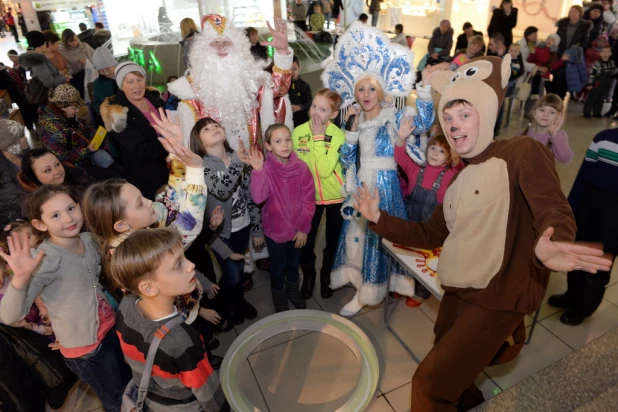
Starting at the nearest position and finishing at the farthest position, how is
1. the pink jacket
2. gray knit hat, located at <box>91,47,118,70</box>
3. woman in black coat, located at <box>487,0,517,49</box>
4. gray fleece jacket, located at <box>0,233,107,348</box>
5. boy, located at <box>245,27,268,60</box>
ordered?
gray fleece jacket, located at <box>0,233,107,348</box> → the pink jacket → gray knit hat, located at <box>91,47,118,70</box> → boy, located at <box>245,27,268,60</box> → woman in black coat, located at <box>487,0,517,49</box>

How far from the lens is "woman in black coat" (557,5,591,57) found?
697 cm

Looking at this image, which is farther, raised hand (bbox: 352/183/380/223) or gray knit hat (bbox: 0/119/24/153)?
gray knit hat (bbox: 0/119/24/153)

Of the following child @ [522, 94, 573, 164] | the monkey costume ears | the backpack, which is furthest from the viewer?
the backpack

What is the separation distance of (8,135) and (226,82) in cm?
160

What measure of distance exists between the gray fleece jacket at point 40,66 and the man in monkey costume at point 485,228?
18.5 feet

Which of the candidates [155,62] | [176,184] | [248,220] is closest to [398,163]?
[248,220]

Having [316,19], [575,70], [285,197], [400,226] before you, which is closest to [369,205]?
[400,226]

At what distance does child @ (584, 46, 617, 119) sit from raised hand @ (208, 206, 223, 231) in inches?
270

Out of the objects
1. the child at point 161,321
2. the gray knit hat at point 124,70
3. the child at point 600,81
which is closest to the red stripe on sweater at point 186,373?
the child at point 161,321

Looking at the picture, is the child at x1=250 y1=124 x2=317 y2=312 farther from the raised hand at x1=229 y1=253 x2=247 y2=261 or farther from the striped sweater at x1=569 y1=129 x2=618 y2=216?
the striped sweater at x1=569 y1=129 x2=618 y2=216

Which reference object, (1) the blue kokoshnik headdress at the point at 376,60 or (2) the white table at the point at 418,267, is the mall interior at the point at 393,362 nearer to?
(2) the white table at the point at 418,267

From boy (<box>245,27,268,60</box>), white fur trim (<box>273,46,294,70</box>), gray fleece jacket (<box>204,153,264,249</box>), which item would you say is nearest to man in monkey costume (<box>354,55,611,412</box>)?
gray fleece jacket (<box>204,153,264,249</box>)

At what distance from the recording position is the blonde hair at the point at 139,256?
152cm

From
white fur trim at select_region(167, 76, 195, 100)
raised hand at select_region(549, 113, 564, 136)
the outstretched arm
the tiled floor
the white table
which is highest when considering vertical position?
white fur trim at select_region(167, 76, 195, 100)
